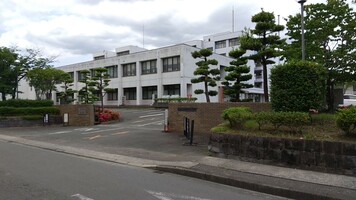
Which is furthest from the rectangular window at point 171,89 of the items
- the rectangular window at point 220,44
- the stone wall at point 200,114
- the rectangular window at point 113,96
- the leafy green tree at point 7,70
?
the rectangular window at point 220,44

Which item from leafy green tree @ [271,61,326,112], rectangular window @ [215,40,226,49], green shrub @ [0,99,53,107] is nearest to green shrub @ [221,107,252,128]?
leafy green tree @ [271,61,326,112]

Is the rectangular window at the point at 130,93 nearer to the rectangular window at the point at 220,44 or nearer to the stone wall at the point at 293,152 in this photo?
the rectangular window at the point at 220,44

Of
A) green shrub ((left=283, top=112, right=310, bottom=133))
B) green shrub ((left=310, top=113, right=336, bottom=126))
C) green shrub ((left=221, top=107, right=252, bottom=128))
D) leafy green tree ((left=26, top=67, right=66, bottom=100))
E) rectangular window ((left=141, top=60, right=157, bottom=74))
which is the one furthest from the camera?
rectangular window ((left=141, top=60, right=157, bottom=74))

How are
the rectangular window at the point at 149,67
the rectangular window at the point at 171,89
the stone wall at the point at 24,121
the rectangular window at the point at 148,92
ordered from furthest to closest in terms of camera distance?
the rectangular window at the point at 148,92 → the rectangular window at the point at 149,67 → the rectangular window at the point at 171,89 → the stone wall at the point at 24,121

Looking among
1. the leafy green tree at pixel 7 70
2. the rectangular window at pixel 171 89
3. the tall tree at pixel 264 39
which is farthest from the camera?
the rectangular window at pixel 171 89

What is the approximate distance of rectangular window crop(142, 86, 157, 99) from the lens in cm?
4690

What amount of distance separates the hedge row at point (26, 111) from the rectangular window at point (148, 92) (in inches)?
813

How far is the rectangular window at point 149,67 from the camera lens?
4600 centimetres

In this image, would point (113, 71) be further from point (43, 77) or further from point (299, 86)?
point (299, 86)

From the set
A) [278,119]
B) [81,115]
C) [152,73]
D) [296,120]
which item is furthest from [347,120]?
[152,73]

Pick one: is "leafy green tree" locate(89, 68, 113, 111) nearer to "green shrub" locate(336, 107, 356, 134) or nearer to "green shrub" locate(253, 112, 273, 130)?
"green shrub" locate(253, 112, 273, 130)

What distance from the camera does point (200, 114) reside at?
17094 millimetres

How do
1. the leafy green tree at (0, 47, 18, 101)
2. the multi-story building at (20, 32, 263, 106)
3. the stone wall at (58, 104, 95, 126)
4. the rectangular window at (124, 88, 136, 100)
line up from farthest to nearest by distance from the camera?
the rectangular window at (124, 88, 136, 100)
the multi-story building at (20, 32, 263, 106)
the leafy green tree at (0, 47, 18, 101)
the stone wall at (58, 104, 95, 126)

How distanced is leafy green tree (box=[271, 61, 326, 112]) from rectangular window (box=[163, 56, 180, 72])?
31.9 m
